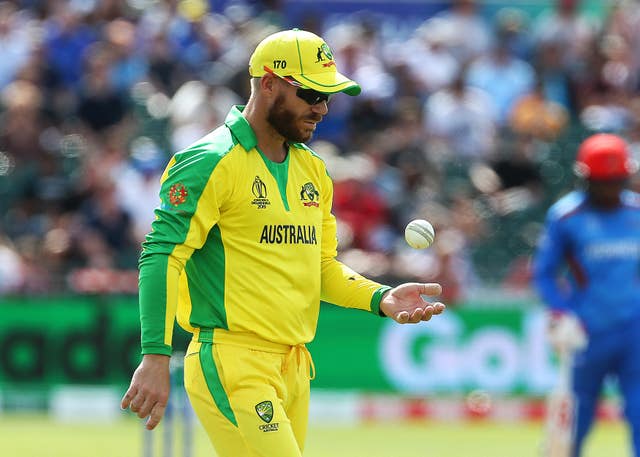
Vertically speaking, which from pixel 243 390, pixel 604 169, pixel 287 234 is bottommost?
pixel 243 390

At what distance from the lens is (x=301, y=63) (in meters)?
5.66

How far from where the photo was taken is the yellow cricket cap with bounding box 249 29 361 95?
18.5 feet

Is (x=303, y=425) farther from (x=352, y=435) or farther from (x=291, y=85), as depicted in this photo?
(x=352, y=435)

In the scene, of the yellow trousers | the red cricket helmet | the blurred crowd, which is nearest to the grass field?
the blurred crowd

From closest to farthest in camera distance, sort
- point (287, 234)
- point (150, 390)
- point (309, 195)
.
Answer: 1. point (150, 390)
2. point (287, 234)
3. point (309, 195)

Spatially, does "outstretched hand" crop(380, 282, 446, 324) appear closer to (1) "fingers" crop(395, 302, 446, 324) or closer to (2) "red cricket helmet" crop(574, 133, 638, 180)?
(1) "fingers" crop(395, 302, 446, 324)

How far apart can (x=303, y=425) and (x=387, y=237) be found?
10073mm

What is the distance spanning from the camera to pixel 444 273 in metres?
15.5

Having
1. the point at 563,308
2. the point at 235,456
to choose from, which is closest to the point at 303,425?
the point at 235,456

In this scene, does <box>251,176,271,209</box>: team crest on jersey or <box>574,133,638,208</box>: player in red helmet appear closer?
<box>251,176,271,209</box>: team crest on jersey

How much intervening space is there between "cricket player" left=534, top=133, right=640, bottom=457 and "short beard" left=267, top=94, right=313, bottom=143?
4196 millimetres

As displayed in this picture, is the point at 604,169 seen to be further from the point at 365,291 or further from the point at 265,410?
the point at 265,410

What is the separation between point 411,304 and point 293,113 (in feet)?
3.14

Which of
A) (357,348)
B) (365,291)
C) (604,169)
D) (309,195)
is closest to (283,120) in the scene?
(309,195)
